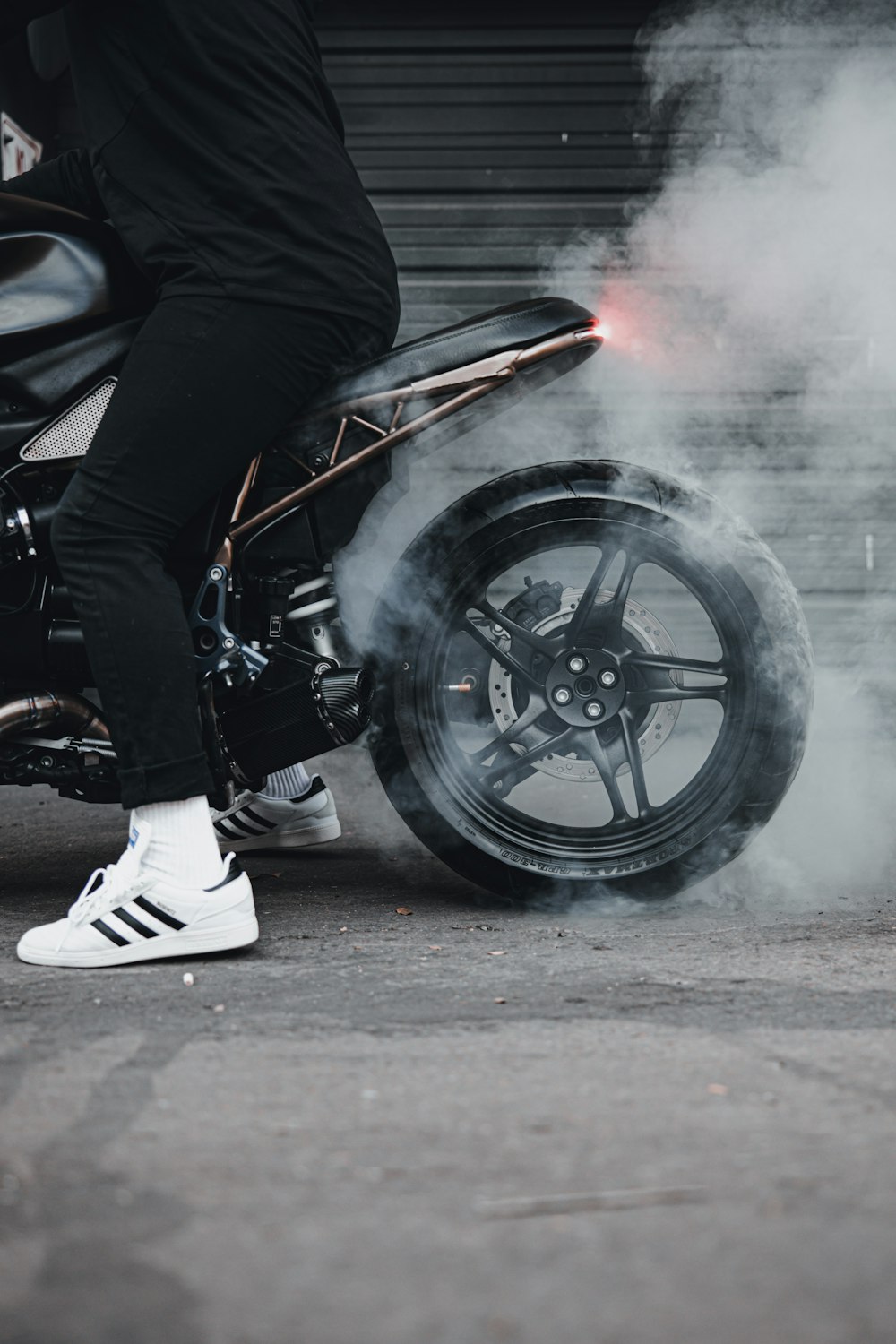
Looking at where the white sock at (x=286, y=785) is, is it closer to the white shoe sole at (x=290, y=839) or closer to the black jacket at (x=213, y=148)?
the white shoe sole at (x=290, y=839)

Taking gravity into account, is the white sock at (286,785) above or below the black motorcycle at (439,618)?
below

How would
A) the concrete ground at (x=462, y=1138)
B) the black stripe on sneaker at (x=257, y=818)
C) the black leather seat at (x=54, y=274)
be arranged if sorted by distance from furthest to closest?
the black stripe on sneaker at (x=257, y=818), the black leather seat at (x=54, y=274), the concrete ground at (x=462, y=1138)

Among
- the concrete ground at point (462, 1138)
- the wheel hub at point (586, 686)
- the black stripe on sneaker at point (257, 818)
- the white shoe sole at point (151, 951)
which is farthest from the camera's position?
the black stripe on sneaker at point (257, 818)

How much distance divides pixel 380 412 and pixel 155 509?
476 mm

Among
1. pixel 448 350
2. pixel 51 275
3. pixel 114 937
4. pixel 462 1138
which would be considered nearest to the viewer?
pixel 462 1138

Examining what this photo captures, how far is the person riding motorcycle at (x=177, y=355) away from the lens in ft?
8.15

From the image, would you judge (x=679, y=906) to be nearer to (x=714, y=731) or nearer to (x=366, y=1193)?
(x=714, y=731)

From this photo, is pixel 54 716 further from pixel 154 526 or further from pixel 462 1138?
pixel 462 1138

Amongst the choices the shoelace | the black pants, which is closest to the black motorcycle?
the black pants

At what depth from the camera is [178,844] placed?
2.50 m

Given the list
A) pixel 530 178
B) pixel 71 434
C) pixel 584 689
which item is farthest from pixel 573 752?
pixel 530 178

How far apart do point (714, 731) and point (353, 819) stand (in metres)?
1.20

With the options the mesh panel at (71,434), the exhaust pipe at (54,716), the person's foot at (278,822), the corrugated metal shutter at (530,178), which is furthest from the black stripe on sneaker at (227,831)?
the corrugated metal shutter at (530,178)

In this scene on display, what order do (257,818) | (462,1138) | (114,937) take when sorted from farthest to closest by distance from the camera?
(257,818) → (114,937) → (462,1138)
